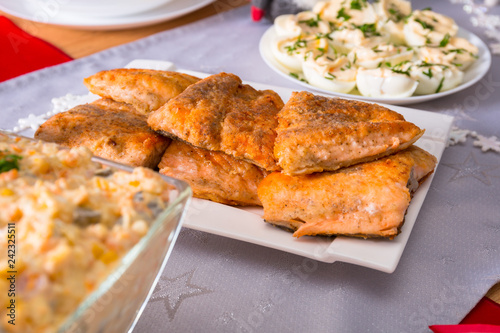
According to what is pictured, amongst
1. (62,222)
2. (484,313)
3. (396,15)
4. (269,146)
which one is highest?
(62,222)

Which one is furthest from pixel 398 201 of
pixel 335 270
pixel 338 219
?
pixel 335 270

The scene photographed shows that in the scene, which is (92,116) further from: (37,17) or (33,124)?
(37,17)

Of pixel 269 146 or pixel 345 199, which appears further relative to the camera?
pixel 269 146

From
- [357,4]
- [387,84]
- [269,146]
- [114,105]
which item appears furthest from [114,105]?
[357,4]

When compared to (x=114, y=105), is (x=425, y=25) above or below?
below

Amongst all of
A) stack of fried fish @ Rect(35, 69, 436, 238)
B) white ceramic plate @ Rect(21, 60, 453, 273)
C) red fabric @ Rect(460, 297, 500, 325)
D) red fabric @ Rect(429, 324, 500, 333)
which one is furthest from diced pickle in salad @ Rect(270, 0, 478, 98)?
red fabric @ Rect(429, 324, 500, 333)

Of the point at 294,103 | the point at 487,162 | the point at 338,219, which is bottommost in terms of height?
the point at 487,162

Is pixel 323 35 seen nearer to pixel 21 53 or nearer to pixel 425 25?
pixel 425 25
